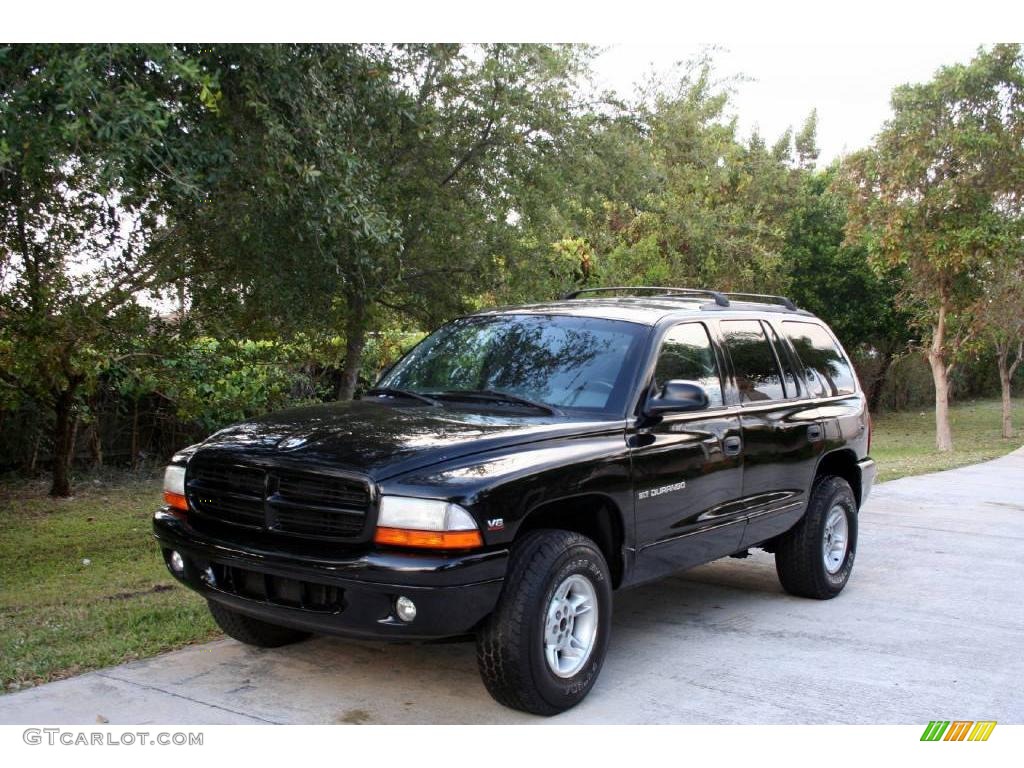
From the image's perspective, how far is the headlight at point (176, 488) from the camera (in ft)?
16.4

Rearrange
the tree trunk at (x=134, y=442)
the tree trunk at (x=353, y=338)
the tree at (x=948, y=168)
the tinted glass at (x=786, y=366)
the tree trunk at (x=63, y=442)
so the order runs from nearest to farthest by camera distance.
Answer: the tinted glass at (x=786, y=366)
the tree trunk at (x=353, y=338)
the tree trunk at (x=63, y=442)
the tree trunk at (x=134, y=442)
the tree at (x=948, y=168)

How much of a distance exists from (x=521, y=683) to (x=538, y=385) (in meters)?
1.67

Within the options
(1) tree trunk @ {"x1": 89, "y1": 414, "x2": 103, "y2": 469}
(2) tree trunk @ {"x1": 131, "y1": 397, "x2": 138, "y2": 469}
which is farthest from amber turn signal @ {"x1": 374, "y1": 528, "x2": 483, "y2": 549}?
(2) tree trunk @ {"x1": 131, "y1": 397, "x2": 138, "y2": 469}

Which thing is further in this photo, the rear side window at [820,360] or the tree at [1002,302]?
the tree at [1002,302]

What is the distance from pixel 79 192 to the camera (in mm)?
8500

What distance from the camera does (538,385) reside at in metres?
5.48

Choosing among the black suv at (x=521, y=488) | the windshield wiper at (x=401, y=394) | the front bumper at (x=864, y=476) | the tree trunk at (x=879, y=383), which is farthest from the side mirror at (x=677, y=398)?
the tree trunk at (x=879, y=383)

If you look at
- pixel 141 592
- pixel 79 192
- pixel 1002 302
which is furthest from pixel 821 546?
pixel 1002 302

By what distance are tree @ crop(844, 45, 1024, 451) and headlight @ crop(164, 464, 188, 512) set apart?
1630 centimetres

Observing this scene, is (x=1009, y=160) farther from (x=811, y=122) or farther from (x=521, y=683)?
(x=521, y=683)

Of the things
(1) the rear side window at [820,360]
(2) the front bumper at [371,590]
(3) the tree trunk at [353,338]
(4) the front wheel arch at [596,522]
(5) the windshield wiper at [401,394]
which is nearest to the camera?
(2) the front bumper at [371,590]

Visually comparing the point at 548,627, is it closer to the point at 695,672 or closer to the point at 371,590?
the point at 371,590

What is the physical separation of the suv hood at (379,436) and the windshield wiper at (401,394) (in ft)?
0.51

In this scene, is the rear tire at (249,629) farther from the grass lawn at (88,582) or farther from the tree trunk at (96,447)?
the tree trunk at (96,447)
